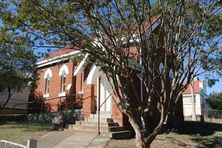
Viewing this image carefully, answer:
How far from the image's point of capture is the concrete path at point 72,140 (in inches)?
528

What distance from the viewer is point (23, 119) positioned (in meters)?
24.2

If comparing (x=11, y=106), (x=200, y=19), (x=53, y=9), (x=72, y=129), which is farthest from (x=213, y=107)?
(x=53, y=9)

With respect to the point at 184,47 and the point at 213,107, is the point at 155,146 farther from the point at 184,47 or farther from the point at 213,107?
the point at 213,107

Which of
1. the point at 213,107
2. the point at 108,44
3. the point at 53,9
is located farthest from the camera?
the point at 213,107

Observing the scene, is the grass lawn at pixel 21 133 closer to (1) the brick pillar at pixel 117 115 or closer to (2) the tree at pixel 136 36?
(1) the brick pillar at pixel 117 115

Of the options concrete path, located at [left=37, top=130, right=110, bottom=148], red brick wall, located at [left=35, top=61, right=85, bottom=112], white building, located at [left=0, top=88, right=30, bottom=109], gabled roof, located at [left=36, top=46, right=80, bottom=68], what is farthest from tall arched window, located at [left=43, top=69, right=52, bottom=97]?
concrete path, located at [left=37, top=130, right=110, bottom=148]

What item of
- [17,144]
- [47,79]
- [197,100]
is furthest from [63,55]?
[197,100]

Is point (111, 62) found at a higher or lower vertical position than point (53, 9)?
lower

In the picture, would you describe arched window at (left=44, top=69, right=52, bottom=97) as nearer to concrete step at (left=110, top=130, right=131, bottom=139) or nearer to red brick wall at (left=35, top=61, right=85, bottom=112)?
red brick wall at (left=35, top=61, right=85, bottom=112)

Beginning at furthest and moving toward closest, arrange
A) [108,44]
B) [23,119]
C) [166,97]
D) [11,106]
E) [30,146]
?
[11,106], [23,119], [108,44], [166,97], [30,146]

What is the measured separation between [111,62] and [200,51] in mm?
3952

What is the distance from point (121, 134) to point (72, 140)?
2518mm

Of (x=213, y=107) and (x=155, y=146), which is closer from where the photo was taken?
(x=155, y=146)

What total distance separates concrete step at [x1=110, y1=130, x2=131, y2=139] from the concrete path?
359 millimetres
